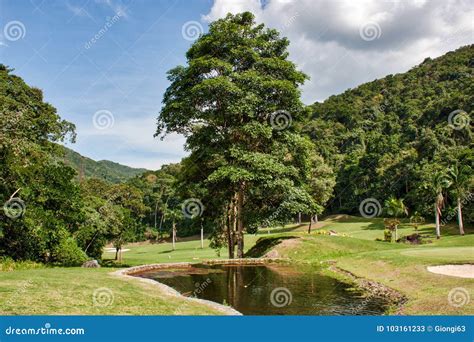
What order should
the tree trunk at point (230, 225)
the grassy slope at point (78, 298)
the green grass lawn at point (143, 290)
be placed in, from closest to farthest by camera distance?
the grassy slope at point (78, 298) < the green grass lawn at point (143, 290) < the tree trunk at point (230, 225)

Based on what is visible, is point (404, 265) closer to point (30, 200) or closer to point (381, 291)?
point (381, 291)

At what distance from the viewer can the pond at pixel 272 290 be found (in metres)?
12.9

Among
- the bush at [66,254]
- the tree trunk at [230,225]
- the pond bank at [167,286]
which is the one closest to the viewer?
the pond bank at [167,286]

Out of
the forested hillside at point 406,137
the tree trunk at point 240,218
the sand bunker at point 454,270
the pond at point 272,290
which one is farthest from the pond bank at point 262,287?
the forested hillside at point 406,137

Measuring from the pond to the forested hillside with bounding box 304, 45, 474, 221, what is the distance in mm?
27190

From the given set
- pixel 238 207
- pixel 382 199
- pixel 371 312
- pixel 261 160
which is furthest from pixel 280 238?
pixel 382 199

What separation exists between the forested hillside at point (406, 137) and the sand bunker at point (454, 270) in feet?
92.4

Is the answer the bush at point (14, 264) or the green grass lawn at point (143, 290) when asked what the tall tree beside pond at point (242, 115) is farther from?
the bush at point (14, 264)

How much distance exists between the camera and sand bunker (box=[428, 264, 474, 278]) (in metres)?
17.2

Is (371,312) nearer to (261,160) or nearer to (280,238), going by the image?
(261,160)

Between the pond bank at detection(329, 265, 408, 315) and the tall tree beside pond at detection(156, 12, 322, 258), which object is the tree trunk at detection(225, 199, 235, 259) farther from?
the pond bank at detection(329, 265, 408, 315)

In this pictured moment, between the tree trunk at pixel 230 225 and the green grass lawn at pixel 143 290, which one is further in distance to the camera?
the tree trunk at pixel 230 225

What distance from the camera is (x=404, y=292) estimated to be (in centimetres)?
1497
